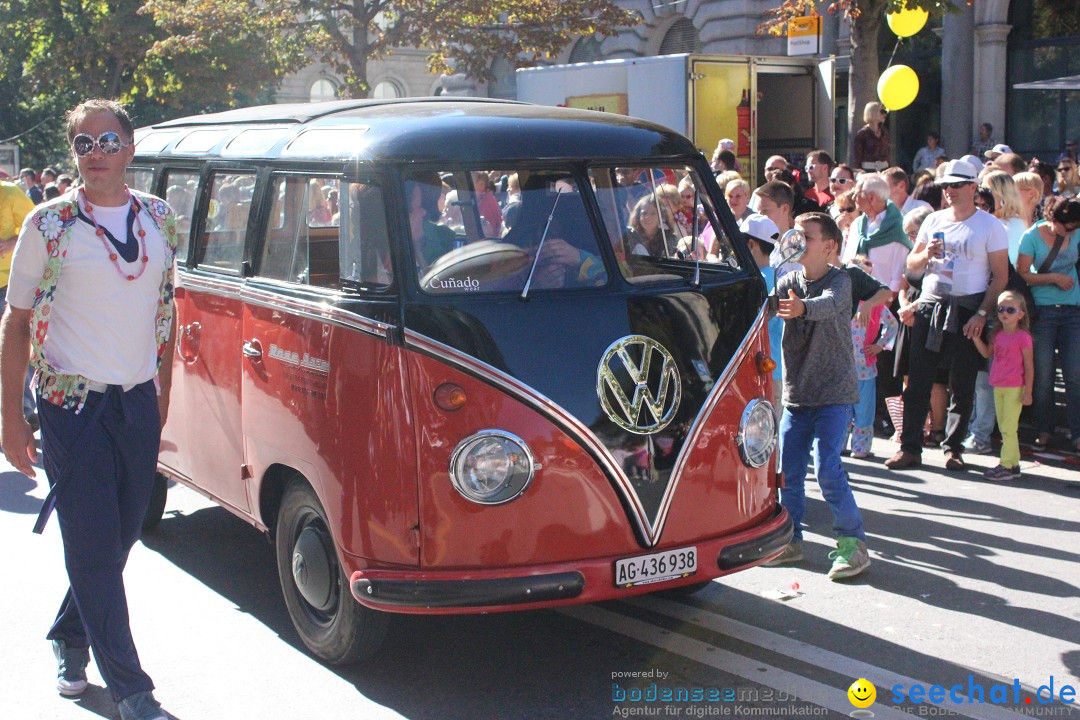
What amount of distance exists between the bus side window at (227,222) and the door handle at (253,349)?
423mm

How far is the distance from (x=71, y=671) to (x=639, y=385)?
8.20 feet

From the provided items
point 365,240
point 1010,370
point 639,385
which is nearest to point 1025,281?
point 1010,370

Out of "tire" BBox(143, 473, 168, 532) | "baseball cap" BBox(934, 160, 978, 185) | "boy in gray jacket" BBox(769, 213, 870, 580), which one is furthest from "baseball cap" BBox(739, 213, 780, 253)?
"tire" BBox(143, 473, 168, 532)

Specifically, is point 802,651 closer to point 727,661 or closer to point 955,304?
point 727,661

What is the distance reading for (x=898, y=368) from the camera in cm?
921

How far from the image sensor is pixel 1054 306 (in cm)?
887

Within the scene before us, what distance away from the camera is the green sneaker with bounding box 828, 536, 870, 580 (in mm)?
6141

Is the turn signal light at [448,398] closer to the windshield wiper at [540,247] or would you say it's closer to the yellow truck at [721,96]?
the windshield wiper at [540,247]

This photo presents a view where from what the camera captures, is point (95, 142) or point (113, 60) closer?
point (95, 142)

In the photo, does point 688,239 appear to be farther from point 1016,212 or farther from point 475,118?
point 1016,212

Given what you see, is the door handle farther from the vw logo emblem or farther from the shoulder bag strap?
the shoulder bag strap

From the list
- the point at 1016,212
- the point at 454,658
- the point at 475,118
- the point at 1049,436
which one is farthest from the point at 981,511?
the point at 475,118

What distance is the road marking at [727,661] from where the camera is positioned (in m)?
4.62

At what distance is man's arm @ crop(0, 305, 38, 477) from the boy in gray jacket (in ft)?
11.7
